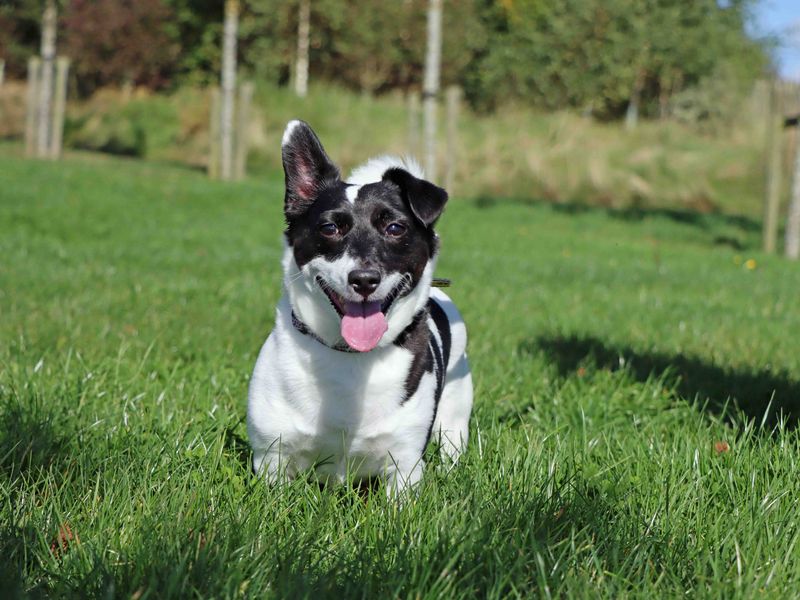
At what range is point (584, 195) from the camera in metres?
21.5

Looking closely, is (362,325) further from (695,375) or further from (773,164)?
(773,164)

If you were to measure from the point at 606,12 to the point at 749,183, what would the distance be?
676 inches

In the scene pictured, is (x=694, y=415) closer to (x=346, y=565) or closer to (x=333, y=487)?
(x=333, y=487)

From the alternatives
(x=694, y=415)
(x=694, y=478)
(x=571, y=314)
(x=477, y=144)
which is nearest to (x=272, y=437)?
(x=694, y=478)

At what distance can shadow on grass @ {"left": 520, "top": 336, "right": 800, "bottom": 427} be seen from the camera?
4344 millimetres

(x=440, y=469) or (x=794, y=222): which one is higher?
(x=794, y=222)

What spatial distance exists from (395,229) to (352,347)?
0.46 meters

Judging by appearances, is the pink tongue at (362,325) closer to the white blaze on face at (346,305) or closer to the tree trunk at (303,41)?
the white blaze on face at (346,305)

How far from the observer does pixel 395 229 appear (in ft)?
10.1

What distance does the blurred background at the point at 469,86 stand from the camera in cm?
2253

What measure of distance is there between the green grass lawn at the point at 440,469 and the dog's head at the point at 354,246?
0.57 meters

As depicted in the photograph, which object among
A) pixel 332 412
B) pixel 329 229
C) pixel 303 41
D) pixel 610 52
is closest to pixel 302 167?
pixel 329 229

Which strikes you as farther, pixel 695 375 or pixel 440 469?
pixel 695 375

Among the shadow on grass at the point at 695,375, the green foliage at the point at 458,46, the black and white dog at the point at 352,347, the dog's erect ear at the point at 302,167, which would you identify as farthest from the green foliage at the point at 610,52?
the black and white dog at the point at 352,347
